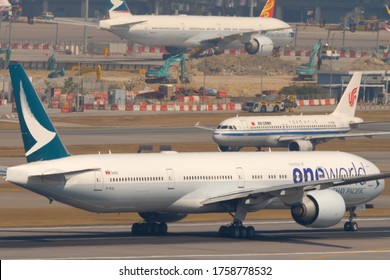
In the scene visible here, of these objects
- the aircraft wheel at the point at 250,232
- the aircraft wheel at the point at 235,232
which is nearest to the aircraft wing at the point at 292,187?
the aircraft wheel at the point at 235,232

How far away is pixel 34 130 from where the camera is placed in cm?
6612

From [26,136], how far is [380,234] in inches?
808

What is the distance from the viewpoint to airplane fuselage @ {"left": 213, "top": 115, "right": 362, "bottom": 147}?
124000 millimetres

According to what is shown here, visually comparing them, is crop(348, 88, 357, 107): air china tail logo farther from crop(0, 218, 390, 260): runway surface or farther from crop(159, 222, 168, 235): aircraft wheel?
crop(159, 222, 168, 235): aircraft wheel

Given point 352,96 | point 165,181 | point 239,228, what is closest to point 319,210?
point 239,228

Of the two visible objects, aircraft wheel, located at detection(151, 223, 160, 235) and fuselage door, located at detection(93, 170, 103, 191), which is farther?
aircraft wheel, located at detection(151, 223, 160, 235)

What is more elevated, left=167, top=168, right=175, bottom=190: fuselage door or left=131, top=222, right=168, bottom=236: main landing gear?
left=167, top=168, right=175, bottom=190: fuselage door

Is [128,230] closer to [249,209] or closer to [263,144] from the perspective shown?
[249,209]

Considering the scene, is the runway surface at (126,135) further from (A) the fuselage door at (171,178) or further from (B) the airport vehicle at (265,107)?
(A) the fuselage door at (171,178)

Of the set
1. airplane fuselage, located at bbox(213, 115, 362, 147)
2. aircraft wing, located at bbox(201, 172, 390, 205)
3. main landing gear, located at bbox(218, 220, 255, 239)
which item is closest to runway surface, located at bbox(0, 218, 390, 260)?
main landing gear, located at bbox(218, 220, 255, 239)

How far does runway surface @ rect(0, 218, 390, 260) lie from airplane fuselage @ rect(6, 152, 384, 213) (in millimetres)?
2031

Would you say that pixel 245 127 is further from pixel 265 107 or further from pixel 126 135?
pixel 265 107

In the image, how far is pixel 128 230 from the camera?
72.5 meters

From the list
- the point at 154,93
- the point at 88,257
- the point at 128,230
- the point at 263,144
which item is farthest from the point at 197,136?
the point at 88,257
